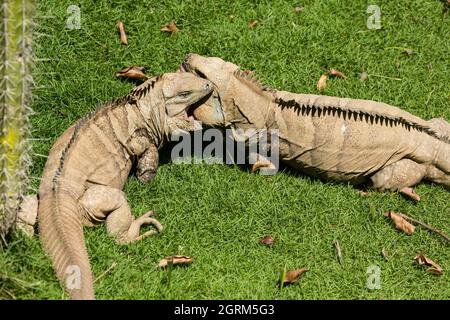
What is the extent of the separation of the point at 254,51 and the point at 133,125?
184 centimetres

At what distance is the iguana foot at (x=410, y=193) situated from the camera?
7.25m

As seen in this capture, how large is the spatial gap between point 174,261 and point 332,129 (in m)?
2.00

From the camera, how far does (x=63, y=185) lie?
21.0 ft

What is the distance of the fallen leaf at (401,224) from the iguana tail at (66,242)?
279 centimetres

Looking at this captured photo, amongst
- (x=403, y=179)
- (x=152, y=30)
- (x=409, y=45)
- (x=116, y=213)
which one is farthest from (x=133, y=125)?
(x=409, y=45)

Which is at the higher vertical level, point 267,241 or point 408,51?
point 408,51

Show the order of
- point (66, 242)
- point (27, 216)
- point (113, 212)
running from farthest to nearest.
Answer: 1. point (113, 212)
2. point (27, 216)
3. point (66, 242)

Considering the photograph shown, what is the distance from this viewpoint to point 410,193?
7.26 meters

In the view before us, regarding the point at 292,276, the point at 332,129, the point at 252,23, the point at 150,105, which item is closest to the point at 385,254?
the point at 292,276

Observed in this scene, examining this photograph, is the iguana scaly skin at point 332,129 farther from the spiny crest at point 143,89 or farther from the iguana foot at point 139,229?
the iguana foot at point 139,229

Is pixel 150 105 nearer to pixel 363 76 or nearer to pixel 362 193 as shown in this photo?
pixel 362 193

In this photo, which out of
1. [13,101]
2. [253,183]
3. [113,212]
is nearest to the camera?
[13,101]

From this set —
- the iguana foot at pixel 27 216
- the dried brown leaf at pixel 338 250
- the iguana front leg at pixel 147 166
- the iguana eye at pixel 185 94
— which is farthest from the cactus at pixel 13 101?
the dried brown leaf at pixel 338 250

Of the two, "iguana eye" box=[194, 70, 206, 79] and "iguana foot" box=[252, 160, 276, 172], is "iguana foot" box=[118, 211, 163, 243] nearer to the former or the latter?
"iguana foot" box=[252, 160, 276, 172]
